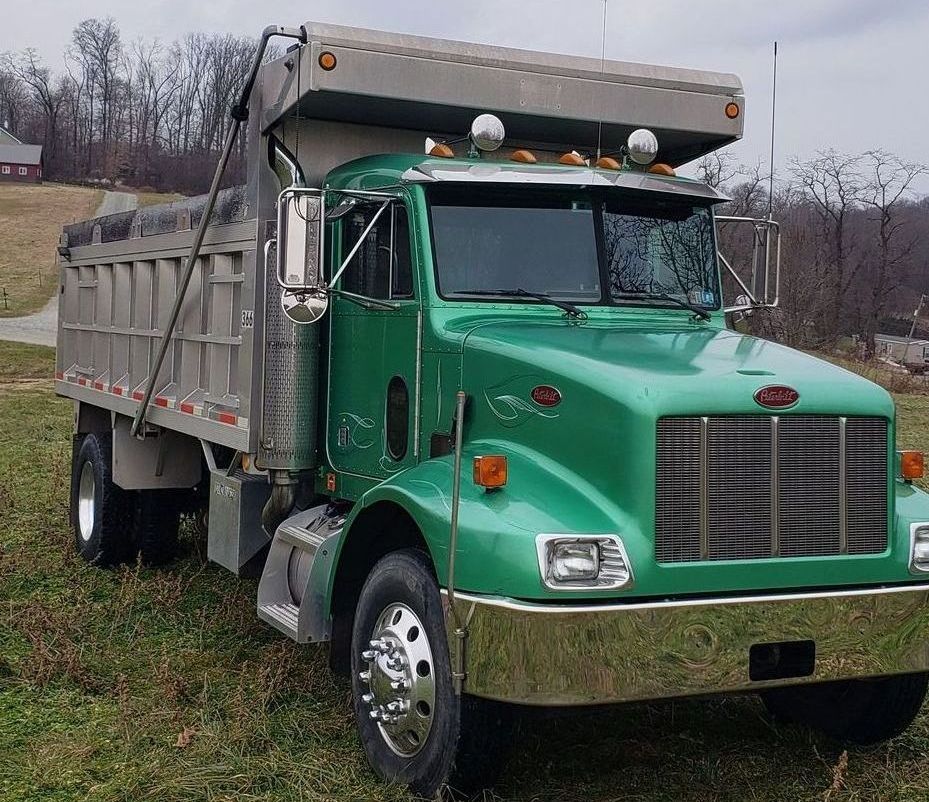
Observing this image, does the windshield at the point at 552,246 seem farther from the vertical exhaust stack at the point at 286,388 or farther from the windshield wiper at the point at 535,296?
the vertical exhaust stack at the point at 286,388

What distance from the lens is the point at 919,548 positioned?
4723mm

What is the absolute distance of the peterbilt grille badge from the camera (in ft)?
15.3

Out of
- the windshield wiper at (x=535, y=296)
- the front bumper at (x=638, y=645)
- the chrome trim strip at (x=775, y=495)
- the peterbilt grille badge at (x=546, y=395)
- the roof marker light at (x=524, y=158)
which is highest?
the roof marker light at (x=524, y=158)

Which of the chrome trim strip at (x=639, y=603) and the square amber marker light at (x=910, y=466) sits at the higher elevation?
the square amber marker light at (x=910, y=466)

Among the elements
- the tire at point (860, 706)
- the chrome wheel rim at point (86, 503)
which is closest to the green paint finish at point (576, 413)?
the tire at point (860, 706)

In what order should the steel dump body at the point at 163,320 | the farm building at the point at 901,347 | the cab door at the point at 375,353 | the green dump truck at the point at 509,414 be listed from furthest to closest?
the farm building at the point at 901,347
the steel dump body at the point at 163,320
the cab door at the point at 375,353
the green dump truck at the point at 509,414

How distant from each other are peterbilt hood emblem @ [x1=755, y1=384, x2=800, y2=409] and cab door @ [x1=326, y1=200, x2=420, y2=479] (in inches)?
66.0

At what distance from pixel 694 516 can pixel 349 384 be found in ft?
7.42

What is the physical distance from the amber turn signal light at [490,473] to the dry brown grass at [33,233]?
127 feet

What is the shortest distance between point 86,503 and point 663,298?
16.8 ft

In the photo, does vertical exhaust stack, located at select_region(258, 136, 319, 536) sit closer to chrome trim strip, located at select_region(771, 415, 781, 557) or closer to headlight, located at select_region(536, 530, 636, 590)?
headlight, located at select_region(536, 530, 636, 590)

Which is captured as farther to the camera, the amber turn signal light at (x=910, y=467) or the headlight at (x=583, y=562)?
the amber turn signal light at (x=910, y=467)

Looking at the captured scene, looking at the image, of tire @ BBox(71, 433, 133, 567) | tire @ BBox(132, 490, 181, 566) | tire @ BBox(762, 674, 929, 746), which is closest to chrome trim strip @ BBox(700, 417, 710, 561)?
tire @ BBox(762, 674, 929, 746)

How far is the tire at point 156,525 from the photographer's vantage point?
335 inches
